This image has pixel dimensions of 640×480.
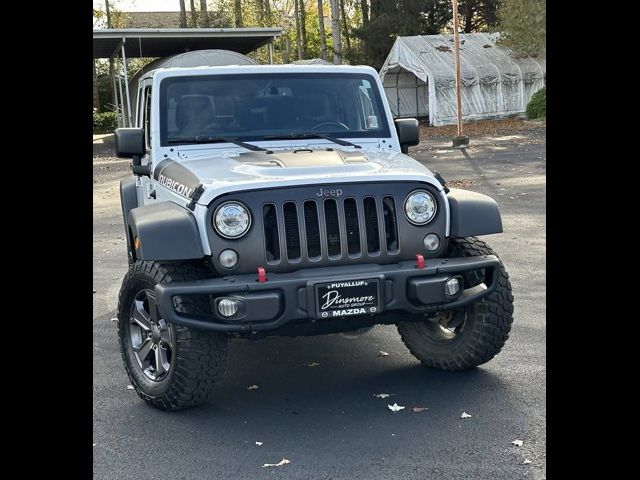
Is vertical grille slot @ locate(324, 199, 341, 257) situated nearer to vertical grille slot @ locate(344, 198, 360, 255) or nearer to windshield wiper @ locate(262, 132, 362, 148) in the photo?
vertical grille slot @ locate(344, 198, 360, 255)

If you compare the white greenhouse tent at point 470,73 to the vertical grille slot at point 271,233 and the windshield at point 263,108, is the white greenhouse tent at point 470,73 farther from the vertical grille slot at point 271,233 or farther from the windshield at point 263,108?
the vertical grille slot at point 271,233

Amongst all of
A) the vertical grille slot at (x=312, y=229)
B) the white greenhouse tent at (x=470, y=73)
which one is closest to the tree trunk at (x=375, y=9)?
the white greenhouse tent at (x=470, y=73)

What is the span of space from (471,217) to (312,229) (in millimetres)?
973

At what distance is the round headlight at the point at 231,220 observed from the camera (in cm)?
459

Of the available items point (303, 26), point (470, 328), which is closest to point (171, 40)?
Answer: point (303, 26)

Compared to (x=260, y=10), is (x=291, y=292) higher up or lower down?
lower down

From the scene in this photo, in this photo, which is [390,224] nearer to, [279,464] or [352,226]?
[352,226]

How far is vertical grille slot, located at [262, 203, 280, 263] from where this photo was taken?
4.63 meters

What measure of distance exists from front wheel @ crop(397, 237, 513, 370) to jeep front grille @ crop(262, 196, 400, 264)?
0.59m

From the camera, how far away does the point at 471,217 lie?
193 inches
